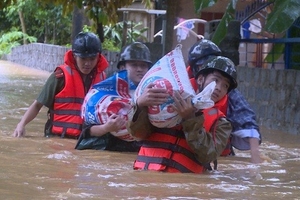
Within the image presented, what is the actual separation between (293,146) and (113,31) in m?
17.4

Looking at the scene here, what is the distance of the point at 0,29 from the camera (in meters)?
34.2

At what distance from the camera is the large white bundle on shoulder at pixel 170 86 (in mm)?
4426

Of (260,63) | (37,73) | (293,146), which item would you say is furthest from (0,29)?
(293,146)

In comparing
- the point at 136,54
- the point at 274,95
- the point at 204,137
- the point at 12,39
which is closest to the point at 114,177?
the point at 204,137

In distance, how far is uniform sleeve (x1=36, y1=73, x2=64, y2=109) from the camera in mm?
7152

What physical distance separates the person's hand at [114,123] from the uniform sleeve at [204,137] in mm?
1328

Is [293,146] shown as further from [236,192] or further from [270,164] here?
[236,192]

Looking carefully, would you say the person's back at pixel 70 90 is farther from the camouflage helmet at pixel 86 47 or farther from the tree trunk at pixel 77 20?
the tree trunk at pixel 77 20

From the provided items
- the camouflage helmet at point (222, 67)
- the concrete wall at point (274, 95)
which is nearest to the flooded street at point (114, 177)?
the camouflage helmet at point (222, 67)

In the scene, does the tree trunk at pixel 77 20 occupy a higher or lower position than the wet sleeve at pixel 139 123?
higher

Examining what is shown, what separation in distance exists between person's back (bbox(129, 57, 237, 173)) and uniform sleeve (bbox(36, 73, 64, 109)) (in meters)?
2.36

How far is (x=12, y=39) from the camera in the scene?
103ft

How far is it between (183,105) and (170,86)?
0.13m

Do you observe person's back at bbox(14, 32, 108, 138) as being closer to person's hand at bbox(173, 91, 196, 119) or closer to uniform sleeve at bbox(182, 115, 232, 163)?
uniform sleeve at bbox(182, 115, 232, 163)
